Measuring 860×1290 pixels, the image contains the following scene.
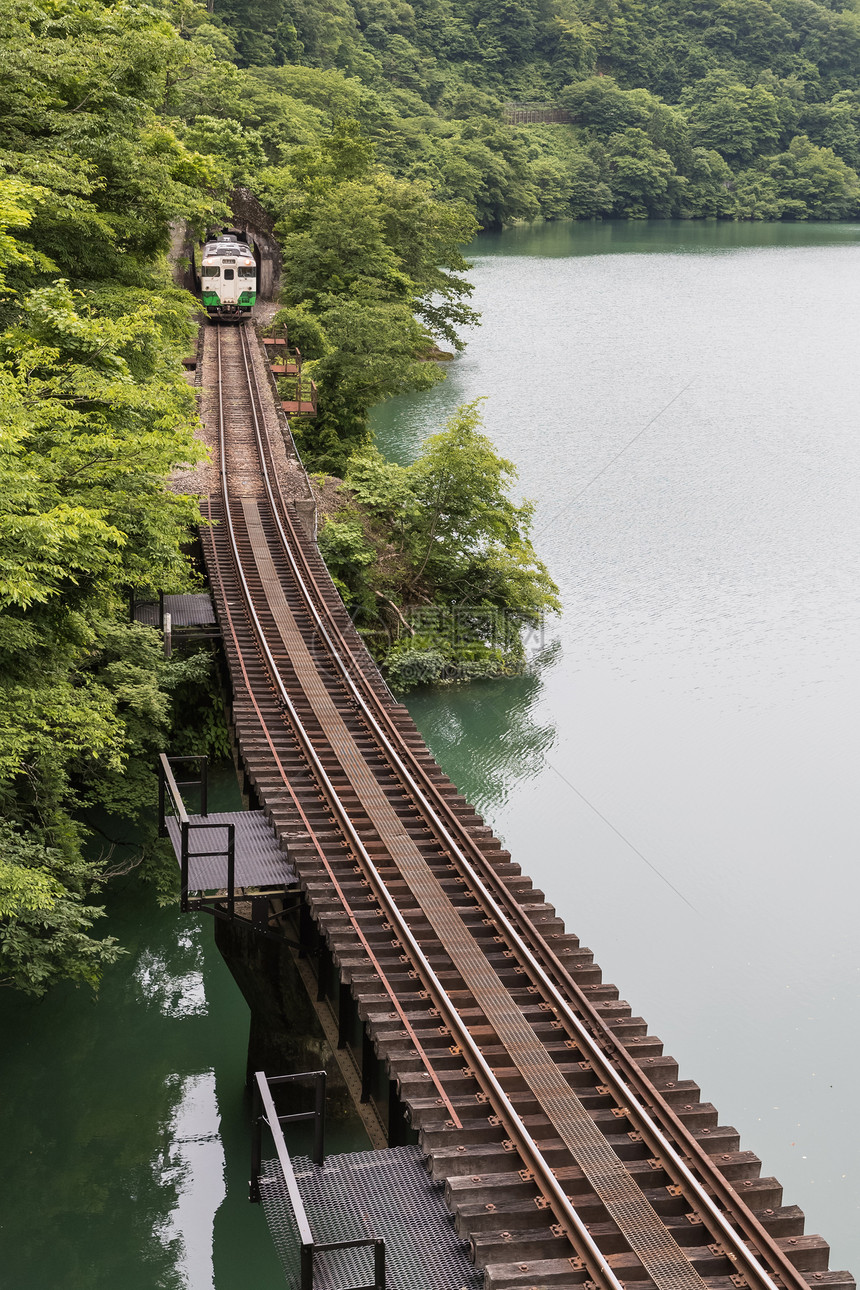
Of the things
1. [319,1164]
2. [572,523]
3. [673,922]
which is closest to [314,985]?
[319,1164]

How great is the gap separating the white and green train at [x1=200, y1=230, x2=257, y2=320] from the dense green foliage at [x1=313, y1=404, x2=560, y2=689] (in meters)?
15.3

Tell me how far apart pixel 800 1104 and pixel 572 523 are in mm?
24081

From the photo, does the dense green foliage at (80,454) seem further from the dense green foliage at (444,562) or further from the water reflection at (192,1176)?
the dense green foliage at (444,562)

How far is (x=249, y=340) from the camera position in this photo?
1597 inches

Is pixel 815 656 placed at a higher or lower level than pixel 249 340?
lower

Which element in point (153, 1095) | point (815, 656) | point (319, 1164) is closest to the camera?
point (319, 1164)

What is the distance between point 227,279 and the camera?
136ft

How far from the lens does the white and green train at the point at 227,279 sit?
4119 centimetres

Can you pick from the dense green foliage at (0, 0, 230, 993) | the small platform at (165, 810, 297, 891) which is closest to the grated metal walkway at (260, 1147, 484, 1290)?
the small platform at (165, 810, 297, 891)

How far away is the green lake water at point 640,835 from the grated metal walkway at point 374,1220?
4.39 meters

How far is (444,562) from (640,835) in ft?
29.6

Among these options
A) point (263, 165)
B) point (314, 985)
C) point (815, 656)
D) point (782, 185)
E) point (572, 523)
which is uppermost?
point (782, 185)

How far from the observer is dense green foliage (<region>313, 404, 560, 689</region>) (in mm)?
27234

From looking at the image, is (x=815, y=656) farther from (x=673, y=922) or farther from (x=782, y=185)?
(x=782, y=185)
